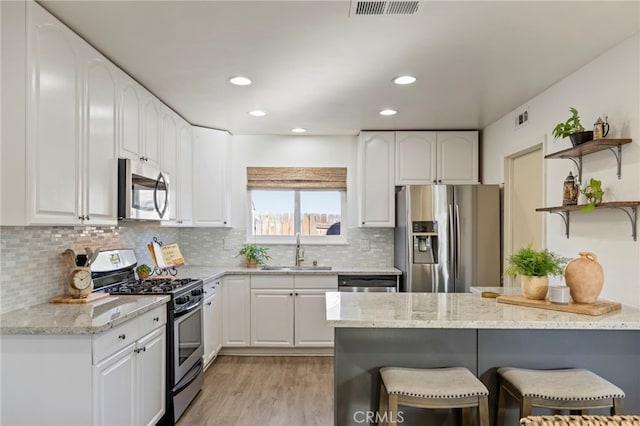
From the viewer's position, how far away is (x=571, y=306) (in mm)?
2016

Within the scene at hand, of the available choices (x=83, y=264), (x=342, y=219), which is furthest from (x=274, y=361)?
(x=83, y=264)

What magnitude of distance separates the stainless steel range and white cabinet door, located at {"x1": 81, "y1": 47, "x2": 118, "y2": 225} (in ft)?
1.97

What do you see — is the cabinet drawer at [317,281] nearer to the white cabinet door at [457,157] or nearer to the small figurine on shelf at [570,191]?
the white cabinet door at [457,157]

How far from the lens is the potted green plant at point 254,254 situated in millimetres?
4500

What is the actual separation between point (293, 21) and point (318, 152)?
2.71 metres

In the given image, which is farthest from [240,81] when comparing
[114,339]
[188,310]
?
[114,339]

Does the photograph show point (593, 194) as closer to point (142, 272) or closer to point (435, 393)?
point (435, 393)

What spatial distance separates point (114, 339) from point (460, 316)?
174cm

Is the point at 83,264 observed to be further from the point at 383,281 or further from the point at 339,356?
the point at 383,281

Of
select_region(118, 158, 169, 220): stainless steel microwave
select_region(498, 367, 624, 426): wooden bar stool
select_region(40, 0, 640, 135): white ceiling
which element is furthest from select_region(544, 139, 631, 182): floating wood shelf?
select_region(118, 158, 169, 220): stainless steel microwave

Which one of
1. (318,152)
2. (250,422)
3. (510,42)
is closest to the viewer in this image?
(510,42)

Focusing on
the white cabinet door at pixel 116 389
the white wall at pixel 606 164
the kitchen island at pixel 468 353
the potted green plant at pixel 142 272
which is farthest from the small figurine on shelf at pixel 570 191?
the potted green plant at pixel 142 272

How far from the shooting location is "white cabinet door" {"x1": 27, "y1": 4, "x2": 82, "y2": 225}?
185cm

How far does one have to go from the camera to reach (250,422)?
282cm
